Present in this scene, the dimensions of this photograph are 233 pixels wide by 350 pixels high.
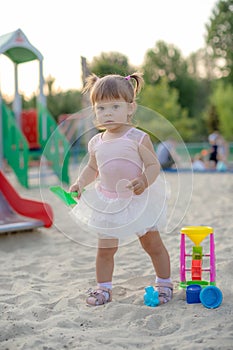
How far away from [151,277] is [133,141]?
1.19 metres

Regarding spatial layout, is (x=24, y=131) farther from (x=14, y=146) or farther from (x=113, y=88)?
(x=113, y=88)

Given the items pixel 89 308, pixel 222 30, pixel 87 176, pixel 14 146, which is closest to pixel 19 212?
pixel 87 176

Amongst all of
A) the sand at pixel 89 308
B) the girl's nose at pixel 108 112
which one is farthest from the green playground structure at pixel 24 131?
the girl's nose at pixel 108 112

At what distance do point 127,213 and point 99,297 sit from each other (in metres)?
0.57

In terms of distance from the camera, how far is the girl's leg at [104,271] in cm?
321

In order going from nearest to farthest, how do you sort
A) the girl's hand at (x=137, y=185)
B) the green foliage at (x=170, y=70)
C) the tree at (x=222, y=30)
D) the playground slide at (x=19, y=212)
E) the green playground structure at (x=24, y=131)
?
the girl's hand at (x=137, y=185) < the playground slide at (x=19, y=212) < the green playground structure at (x=24, y=131) < the tree at (x=222, y=30) < the green foliage at (x=170, y=70)

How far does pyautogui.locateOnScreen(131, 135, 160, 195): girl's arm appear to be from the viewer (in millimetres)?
3029

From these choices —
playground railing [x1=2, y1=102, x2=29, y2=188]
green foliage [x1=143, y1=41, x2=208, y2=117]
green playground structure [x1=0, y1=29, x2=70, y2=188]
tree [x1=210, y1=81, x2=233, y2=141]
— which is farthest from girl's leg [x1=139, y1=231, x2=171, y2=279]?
green foliage [x1=143, y1=41, x2=208, y2=117]

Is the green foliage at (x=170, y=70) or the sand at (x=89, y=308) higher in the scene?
the green foliage at (x=170, y=70)

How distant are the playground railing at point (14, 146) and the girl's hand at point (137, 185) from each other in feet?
24.8

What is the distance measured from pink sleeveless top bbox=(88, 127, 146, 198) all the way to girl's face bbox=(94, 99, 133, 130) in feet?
0.32

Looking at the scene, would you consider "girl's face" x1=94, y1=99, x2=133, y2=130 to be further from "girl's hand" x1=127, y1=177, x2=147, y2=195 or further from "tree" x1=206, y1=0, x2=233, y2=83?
"tree" x1=206, y1=0, x2=233, y2=83

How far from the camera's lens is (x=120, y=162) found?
10.4 feet

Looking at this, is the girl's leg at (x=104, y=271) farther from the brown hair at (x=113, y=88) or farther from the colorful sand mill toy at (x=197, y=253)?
the brown hair at (x=113, y=88)
